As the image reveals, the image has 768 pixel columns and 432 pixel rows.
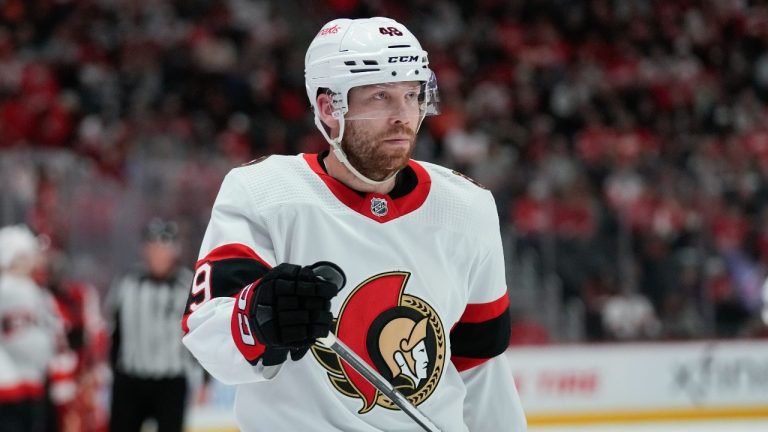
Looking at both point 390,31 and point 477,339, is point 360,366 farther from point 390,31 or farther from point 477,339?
point 390,31

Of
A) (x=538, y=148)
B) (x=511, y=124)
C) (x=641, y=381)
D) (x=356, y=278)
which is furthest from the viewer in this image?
(x=511, y=124)

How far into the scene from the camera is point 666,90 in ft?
35.1

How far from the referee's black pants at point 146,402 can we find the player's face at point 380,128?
3.30 meters

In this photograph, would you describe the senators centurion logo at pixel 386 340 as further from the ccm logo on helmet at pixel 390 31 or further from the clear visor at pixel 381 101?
the ccm logo on helmet at pixel 390 31

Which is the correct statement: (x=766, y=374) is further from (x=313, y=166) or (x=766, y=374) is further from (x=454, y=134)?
(x=313, y=166)

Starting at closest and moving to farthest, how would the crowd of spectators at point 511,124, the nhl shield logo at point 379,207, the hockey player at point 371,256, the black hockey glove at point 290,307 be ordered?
the black hockey glove at point 290,307, the hockey player at point 371,256, the nhl shield logo at point 379,207, the crowd of spectators at point 511,124

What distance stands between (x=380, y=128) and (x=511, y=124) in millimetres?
7765

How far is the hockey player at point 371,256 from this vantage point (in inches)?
74.4

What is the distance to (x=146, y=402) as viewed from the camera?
5.14m

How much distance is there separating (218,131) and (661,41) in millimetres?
4817

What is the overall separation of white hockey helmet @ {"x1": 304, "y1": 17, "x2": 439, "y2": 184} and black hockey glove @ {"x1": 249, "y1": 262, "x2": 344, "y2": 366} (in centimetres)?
42

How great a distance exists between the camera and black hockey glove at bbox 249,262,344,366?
161 centimetres

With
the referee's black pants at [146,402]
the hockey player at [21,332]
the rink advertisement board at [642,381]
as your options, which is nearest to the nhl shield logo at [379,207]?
the hockey player at [21,332]

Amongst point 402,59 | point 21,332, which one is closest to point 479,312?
point 402,59
